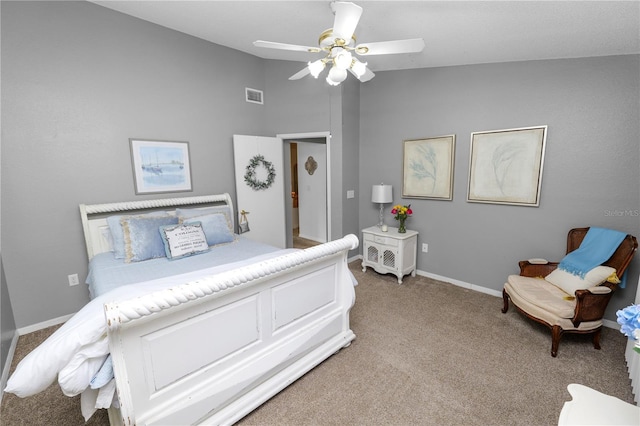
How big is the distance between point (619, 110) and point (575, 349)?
2.11m

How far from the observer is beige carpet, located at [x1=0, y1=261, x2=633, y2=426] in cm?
177

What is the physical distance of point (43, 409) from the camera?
72.0 inches

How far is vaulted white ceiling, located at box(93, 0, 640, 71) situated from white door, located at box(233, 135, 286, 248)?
4.25ft

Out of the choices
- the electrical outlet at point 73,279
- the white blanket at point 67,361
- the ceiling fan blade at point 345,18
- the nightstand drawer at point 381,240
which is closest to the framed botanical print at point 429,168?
the nightstand drawer at point 381,240

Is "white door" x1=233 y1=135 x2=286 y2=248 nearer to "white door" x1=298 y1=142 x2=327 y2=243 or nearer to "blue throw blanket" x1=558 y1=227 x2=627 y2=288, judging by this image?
"white door" x1=298 y1=142 x2=327 y2=243

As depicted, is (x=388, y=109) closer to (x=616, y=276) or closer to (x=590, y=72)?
(x=590, y=72)

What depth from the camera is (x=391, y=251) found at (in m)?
3.76

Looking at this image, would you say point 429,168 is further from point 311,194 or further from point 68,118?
point 68,118

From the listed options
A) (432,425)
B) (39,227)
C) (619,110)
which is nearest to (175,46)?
(39,227)

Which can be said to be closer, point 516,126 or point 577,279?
point 577,279

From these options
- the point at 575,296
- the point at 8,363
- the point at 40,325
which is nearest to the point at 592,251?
the point at 575,296

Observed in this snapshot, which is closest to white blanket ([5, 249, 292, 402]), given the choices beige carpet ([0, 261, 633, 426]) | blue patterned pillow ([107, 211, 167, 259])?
beige carpet ([0, 261, 633, 426])

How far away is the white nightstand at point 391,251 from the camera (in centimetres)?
369

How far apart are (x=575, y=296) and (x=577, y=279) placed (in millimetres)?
233
